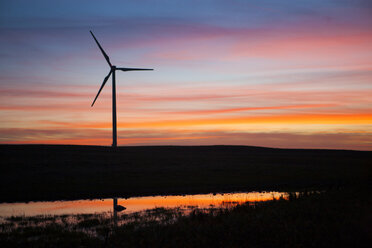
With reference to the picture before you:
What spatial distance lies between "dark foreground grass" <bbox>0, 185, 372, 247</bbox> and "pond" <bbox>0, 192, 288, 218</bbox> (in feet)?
16.1

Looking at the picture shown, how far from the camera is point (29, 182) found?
128 ft

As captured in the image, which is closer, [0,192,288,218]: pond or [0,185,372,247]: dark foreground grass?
[0,185,372,247]: dark foreground grass

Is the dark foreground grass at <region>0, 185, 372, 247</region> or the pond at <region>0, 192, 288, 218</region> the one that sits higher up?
the dark foreground grass at <region>0, 185, 372, 247</region>

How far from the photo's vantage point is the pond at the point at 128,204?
24.6 m

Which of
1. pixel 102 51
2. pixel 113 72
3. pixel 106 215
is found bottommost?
pixel 106 215

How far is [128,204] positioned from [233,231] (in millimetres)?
15191

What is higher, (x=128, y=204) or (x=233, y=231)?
(x=233, y=231)

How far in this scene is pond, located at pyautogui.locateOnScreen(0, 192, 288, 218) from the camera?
24.6m

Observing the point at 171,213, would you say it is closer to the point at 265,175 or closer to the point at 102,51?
the point at 265,175

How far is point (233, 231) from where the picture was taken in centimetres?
1412

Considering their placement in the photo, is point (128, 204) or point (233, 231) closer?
point (233, 231)

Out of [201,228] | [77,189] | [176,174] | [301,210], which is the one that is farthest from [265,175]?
[201,228]

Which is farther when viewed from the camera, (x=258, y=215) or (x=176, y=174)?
(x=176, y=174)

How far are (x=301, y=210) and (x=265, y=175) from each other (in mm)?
29262
